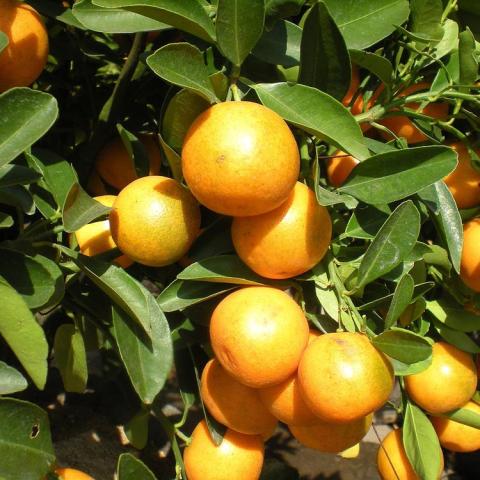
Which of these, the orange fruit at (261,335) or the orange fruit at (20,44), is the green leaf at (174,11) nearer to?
the orange fruit at (20,44)

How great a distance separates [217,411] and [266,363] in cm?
20

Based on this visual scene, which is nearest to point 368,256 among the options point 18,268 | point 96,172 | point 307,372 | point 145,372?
point 307,372

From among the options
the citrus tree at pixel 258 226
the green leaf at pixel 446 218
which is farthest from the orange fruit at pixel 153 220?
the green leaf at pixel 446 218

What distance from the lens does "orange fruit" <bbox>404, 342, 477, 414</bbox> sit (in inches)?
37.5

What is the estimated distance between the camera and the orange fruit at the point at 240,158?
Answer: 634 mm

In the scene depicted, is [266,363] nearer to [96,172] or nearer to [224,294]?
[224,294]

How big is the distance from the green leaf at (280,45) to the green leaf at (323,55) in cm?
6

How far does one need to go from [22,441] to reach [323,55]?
1.82 feet

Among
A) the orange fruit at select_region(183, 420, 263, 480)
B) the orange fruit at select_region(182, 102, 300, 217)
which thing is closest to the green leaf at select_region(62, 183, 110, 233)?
the orange fruit at select_region(182, 102, 300, 217)

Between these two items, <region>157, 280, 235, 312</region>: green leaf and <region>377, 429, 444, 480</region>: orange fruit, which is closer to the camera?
<region>157, 280, 235, 312</region>: green leaf

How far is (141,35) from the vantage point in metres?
0.91

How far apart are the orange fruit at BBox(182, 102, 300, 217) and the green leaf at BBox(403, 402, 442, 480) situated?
0.51 m

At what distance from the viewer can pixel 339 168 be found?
98cm

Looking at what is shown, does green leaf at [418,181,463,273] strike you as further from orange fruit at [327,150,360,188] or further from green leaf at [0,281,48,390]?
green leaf at [0,281,48,390]
